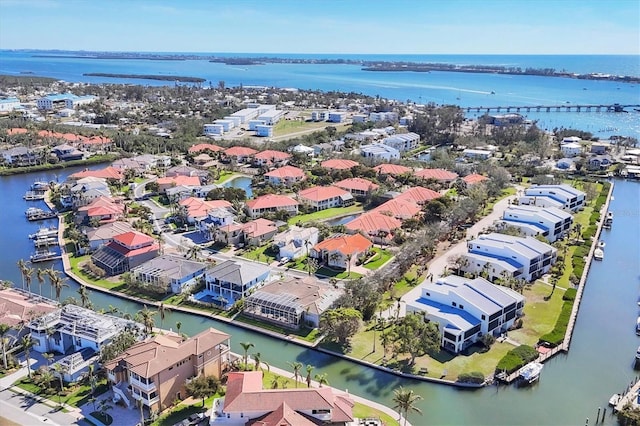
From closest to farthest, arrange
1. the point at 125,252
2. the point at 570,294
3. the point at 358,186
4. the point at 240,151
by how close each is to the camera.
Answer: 1. the point at 570,294
2. the point at 125,252
3. the point at 358,186
4. the point at 240,151

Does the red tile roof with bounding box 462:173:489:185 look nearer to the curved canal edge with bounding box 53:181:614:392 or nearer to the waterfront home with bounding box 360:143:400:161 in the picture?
the waterfront home with bounding box 360:143:400:161

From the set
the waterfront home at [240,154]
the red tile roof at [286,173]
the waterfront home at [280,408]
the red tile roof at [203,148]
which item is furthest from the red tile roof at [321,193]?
the waterfront home at [280,408]

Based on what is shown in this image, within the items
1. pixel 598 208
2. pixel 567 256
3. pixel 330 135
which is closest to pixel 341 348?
pixel 567 256

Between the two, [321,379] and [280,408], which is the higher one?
[280,408]


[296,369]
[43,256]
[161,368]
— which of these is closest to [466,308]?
[296,369]

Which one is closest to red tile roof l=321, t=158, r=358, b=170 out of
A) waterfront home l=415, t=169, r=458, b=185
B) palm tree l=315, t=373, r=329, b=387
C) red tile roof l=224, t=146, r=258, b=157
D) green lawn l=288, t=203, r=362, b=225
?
waterfront home l=415, t=169, r=458, b=185

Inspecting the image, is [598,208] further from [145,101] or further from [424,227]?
[145,101]

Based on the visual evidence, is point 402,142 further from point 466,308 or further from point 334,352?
point 334,352
